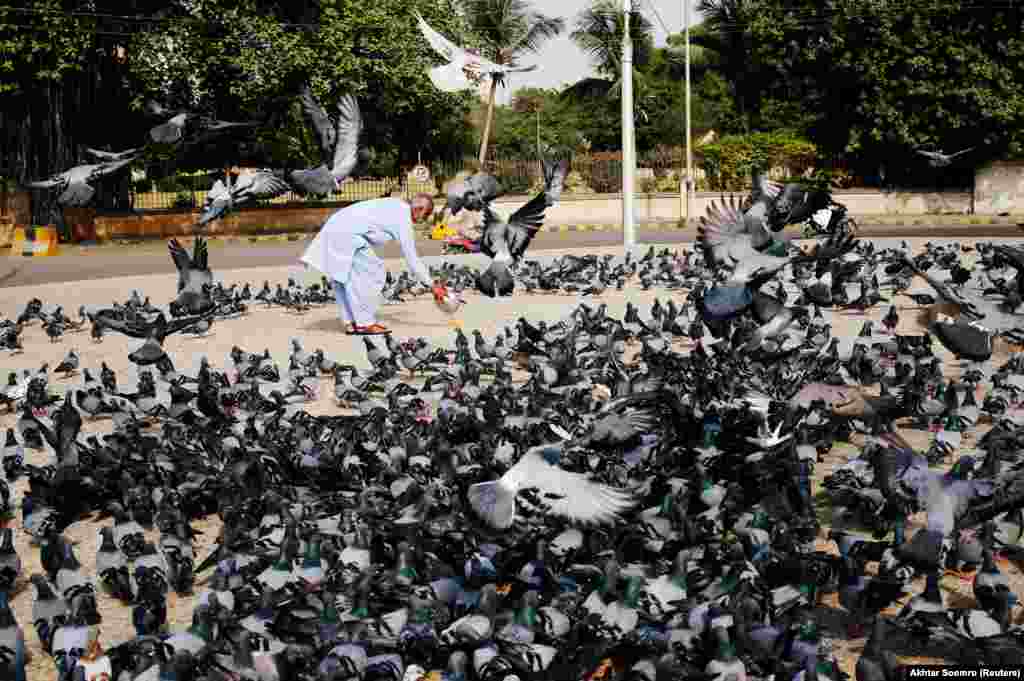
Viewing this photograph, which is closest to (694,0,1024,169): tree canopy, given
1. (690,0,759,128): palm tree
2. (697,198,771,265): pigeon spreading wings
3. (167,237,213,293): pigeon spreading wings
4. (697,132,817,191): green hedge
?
(697,132,817,191): green hedge

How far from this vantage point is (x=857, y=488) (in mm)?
6219

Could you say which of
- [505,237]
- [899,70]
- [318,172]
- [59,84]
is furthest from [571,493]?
[899,70]

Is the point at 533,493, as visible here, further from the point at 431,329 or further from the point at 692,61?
the point at 692,61

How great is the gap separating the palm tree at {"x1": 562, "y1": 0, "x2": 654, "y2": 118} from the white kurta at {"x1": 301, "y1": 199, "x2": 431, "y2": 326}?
3631 centimetres

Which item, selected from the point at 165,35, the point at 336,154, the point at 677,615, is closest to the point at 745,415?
the point at 677,615

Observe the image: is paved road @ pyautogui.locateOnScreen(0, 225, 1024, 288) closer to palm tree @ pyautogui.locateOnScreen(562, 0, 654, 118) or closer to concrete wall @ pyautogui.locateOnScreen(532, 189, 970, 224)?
concrete wall @ pyautogui.locateOnScreen(532, 189, 970, 224)

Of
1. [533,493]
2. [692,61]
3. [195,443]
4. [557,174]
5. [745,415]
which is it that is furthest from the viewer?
[692,61]

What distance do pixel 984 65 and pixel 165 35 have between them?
22.6 metres

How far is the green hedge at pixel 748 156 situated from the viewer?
131ft

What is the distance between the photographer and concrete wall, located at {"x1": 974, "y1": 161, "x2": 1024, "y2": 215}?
3750 centimetres

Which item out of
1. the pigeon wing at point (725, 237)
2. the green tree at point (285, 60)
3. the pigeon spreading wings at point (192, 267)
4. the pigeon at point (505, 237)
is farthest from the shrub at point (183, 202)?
the pigeon wing at point (725, 237)

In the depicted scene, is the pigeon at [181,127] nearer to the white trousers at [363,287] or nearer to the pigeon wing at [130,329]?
the pigeon wing at [130,329]

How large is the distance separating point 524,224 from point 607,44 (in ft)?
128

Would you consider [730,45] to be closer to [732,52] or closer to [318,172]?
[732,52]
